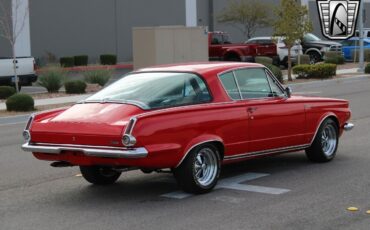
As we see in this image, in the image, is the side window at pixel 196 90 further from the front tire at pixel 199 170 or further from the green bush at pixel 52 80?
the green bush at pixel 52 80

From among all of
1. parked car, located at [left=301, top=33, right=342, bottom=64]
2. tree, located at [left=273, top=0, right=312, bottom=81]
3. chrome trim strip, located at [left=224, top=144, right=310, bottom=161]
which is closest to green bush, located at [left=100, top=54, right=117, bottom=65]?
parked car, located at [left=301, top=33, right=342, bottom=64]

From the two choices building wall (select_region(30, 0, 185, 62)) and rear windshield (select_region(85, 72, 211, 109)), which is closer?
rear windshield (select_region(85, 72, 211, 109))

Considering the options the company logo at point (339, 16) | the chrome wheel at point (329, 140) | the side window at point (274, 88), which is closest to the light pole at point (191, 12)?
the company logo at point (339, 16)

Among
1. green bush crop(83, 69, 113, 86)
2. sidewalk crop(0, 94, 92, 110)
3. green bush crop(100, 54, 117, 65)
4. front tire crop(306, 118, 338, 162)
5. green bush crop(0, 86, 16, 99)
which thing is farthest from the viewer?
green bush crop(100, 54, 117, 65)

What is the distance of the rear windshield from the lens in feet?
25.2

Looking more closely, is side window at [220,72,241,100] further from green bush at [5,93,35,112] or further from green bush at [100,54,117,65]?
green bush at [100,54,117,65]

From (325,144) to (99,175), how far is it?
3.29 m

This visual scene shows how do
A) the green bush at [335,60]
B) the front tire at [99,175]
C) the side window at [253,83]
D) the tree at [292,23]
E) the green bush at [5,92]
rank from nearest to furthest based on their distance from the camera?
the front tire at [99,175] < the side window at [253,83] < the green bush at [5,92] < the tree at [292,23] < the green bush at [335,60]

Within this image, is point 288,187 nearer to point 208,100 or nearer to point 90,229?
point 208,100

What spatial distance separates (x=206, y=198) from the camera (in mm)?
7531

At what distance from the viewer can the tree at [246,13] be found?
4978cm

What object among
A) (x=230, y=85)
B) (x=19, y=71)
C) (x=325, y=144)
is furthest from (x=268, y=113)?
(x=19, y=71)

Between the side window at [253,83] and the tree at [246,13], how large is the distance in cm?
4132

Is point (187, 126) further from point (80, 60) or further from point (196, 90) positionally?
point (80, 60)
